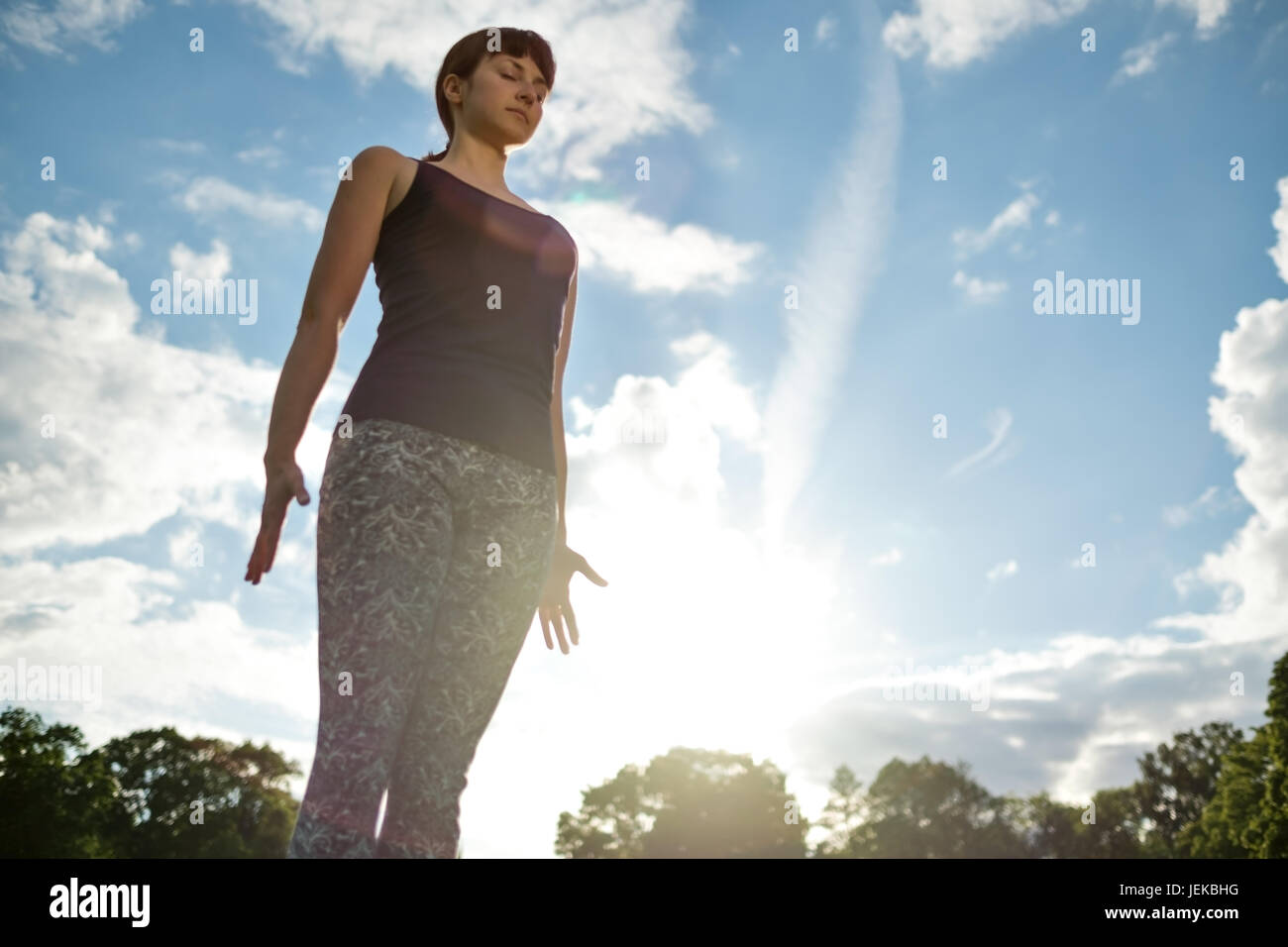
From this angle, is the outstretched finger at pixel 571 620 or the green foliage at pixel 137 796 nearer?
the outstretched finger at pixel 571 620

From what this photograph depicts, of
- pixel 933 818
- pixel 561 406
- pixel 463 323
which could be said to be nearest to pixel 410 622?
pixel 463 323

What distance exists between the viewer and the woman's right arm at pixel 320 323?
2730 millimetres

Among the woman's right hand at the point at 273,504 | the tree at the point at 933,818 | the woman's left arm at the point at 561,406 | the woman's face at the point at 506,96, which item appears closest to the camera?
the woman's right hand at the point at 273,504

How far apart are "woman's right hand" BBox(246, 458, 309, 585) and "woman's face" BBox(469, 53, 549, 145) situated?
1.42m

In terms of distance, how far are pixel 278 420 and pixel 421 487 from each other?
534mm

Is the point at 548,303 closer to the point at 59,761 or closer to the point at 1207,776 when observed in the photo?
the point at 59,761

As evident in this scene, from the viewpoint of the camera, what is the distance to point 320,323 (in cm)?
284

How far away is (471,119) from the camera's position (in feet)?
10.8

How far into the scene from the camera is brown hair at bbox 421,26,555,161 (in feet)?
10.9

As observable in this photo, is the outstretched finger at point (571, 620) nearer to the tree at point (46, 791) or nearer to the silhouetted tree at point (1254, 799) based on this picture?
the silhouetted tree at point (1254, 799)

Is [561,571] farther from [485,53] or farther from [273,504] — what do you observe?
A: [485,53]

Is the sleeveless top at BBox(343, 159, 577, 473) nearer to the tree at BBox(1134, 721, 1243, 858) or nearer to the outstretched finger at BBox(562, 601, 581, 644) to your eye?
the outstretched finger at BBox(562, 601, 581, 644)

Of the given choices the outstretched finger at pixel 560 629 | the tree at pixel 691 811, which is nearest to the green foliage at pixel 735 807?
the tree at pixel 691 811
